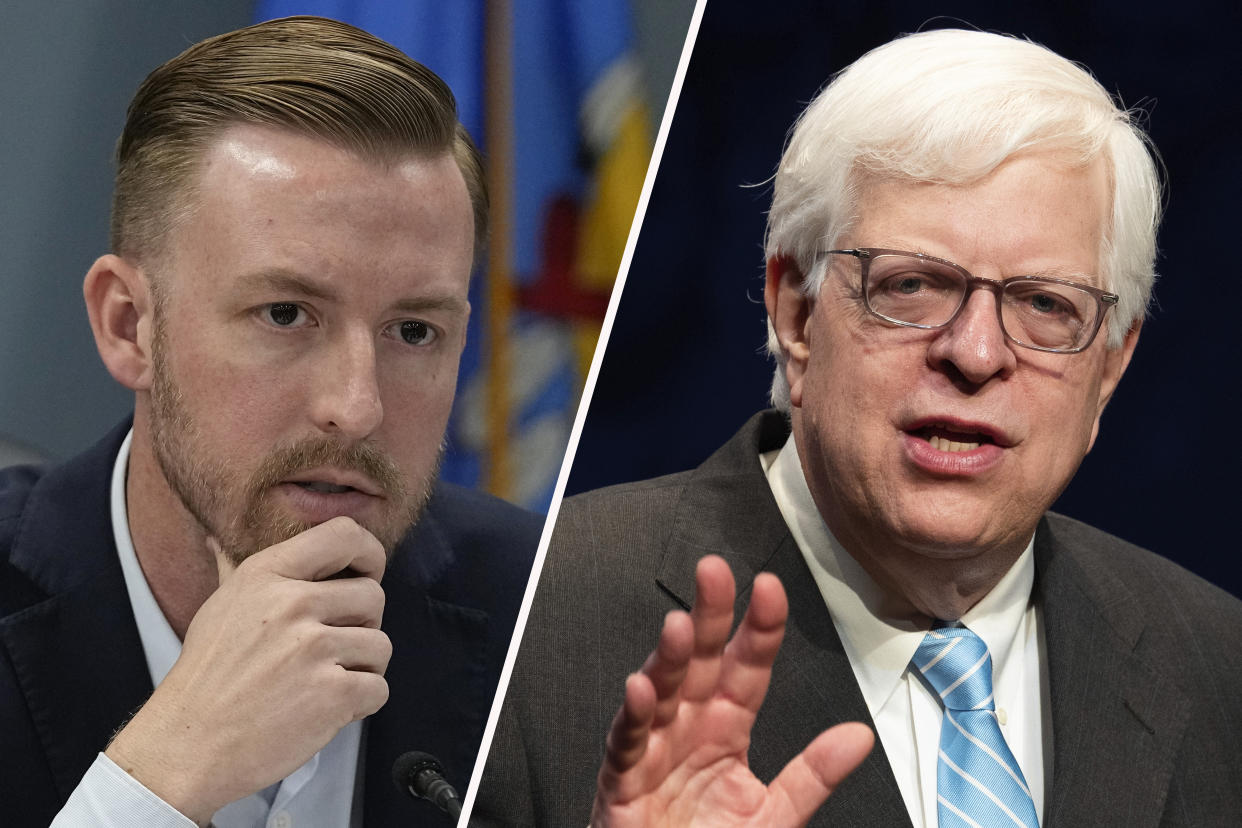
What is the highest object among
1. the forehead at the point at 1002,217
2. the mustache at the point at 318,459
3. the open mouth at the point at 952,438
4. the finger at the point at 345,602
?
the forehead at the point at 1002,217

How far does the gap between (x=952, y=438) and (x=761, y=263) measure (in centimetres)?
86

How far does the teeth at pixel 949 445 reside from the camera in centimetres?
196

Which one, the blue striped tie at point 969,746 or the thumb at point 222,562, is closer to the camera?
the thumb at point 222,562

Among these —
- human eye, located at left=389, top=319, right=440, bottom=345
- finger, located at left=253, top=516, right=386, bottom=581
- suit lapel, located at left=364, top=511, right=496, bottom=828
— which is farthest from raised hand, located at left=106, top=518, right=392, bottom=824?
human eye, located at left=389, top=319, right=440, bottom=345

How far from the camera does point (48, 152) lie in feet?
5.50

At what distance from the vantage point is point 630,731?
1534mm

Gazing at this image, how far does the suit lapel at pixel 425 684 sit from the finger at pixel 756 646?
19.1 inches

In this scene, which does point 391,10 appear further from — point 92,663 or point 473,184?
point 92,663

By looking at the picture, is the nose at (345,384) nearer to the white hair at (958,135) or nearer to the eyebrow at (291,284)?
the eyebrow at (291,284)

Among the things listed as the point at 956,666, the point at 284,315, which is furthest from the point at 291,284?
the point at 956,666

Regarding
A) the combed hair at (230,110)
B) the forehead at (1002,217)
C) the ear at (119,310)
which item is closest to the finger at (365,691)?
the ear at (119,310)

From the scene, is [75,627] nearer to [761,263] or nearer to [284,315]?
[284,315]

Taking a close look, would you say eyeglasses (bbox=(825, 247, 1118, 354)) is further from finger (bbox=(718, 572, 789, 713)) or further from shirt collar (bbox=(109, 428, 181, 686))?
shirt collar (bbox=(109, 428, 181, 686))

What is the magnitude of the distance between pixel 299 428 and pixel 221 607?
22 cm
